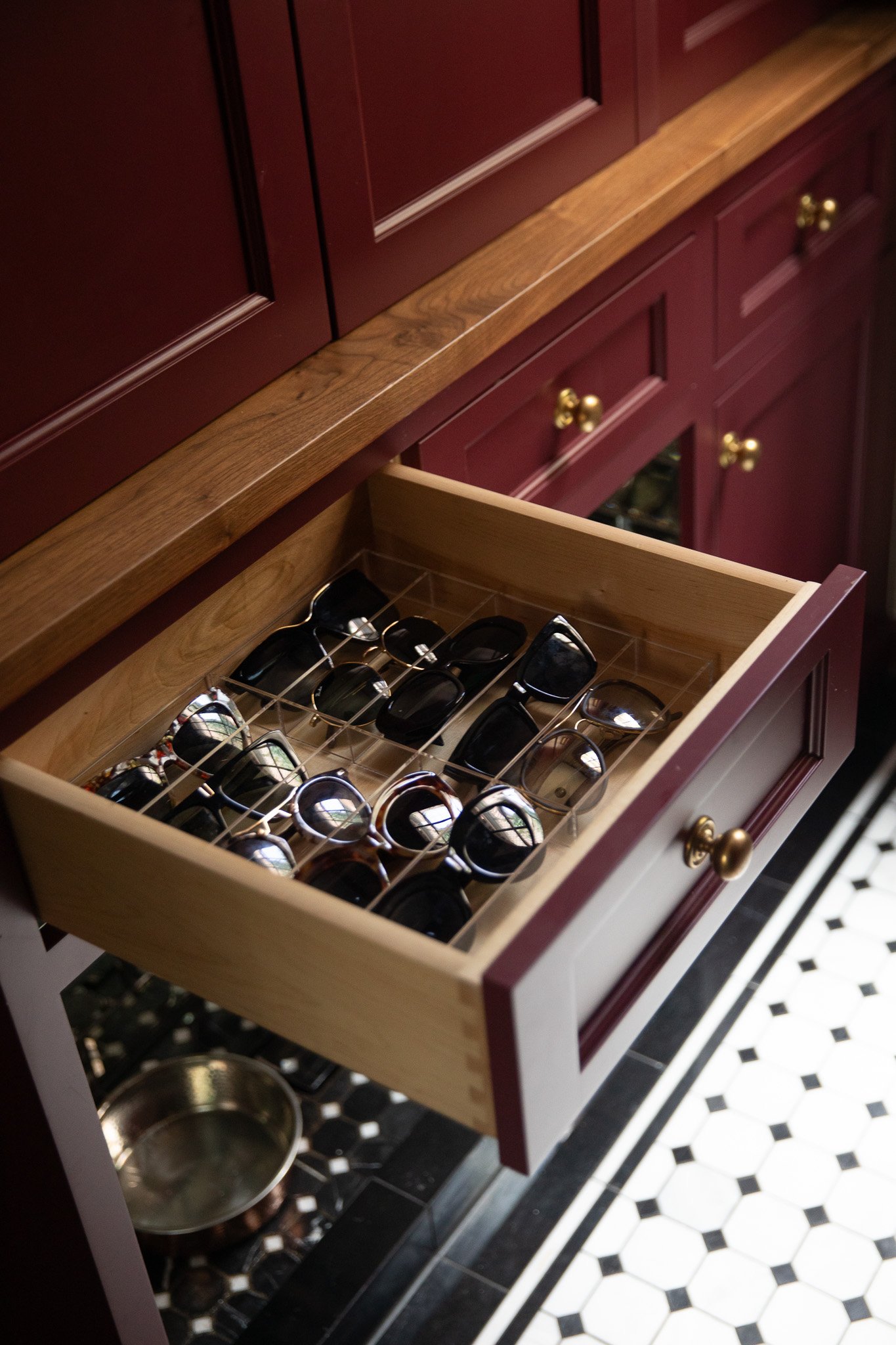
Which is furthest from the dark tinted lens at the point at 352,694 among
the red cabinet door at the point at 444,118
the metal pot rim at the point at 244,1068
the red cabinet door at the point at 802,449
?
the metal pot rim at the point at 244,1068

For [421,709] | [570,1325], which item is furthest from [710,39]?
[570,1325]

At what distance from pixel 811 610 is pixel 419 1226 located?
108 centimetres

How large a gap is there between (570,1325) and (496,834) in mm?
944

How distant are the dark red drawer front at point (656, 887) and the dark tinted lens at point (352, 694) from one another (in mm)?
304

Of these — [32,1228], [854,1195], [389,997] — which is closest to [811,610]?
[389,997]

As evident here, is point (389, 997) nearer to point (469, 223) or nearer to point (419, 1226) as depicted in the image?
point (469, 223)

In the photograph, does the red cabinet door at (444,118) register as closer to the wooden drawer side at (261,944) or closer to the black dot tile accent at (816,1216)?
the wooden drawer side at (261,944)

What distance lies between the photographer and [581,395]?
1492mm

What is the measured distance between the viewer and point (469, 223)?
4.53 ft

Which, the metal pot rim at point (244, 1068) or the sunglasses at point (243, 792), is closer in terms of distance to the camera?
the sunglasses at point (243, 792)

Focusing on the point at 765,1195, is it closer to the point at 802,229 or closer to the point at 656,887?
the point at 656,887

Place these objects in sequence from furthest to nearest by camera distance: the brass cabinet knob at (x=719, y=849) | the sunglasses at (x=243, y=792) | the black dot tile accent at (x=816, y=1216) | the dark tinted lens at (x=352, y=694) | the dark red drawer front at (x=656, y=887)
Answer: the black dot tile accent at (x=816, y=1216), the dark tinted lens at (x=352, y=694), the sunglasses at (x=243, y=792), the brass cabinet knob at (x=719, y=849), the dark red drawer front at (x=656, y=887)

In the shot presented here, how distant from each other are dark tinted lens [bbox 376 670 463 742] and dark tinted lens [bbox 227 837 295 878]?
0.15 meters

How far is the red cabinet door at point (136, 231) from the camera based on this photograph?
978mm
